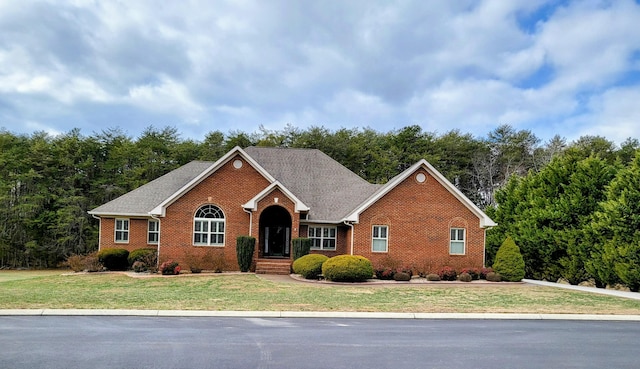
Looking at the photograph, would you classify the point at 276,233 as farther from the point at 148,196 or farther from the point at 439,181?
the point at 439,181

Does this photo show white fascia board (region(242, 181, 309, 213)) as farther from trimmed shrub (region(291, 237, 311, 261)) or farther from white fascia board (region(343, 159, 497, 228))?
white fascia board (region(343, 159, 497, 228))

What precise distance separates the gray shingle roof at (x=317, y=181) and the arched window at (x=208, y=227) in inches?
194

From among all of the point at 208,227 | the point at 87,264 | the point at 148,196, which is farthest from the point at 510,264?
the point at 87,264

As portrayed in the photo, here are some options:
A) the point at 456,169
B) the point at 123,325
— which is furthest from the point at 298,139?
the point at 123,325

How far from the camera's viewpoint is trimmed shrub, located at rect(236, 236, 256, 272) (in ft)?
85.8

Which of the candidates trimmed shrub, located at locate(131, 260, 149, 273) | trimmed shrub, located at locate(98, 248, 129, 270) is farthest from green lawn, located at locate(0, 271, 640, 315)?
trimmed shrub, located at locate(98, 248, 129, 270)

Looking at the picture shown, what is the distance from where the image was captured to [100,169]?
149 feet

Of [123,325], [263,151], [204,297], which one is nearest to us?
[123,325]

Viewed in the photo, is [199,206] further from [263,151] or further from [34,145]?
[34,145]

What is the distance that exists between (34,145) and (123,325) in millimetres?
38464

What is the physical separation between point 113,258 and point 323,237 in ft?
37.1

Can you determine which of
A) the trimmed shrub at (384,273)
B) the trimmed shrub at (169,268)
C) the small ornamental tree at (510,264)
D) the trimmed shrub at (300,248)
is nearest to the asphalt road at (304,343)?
the trimmed shrub at (384,273)

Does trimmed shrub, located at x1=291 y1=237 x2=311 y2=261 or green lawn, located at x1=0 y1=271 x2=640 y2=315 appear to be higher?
trimmed shrub, located at x1=291 y1=237 x2=311 y2=261

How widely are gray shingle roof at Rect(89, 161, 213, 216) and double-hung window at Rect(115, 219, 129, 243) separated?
2.57 ft
